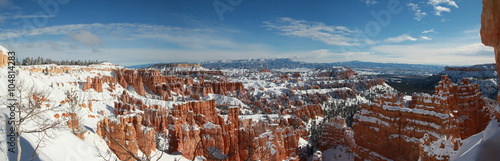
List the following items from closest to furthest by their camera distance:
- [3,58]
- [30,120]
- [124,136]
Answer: [30,120], [3,58], [124,136]

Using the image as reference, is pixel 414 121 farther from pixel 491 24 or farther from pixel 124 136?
pixel 124 136

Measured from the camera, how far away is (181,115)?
129 feet

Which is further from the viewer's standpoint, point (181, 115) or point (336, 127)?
point (181, 115)

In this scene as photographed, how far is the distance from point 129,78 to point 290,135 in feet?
190

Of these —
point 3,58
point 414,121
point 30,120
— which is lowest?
point 414,121

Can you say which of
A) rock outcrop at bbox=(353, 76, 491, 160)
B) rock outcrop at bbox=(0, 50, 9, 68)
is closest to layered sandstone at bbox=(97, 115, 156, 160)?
rock outcrop at bbox=(0, 50, 9, 68)

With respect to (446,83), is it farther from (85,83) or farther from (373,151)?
(85,83)

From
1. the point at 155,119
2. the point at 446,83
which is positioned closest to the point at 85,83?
the point at 155,119

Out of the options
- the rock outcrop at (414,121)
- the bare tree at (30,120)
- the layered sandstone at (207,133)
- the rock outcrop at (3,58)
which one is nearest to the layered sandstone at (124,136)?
the layered sandstone at (207,133)

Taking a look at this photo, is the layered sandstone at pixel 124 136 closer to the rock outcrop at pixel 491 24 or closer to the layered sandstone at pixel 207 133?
the layered sandstone at pixel 207 133

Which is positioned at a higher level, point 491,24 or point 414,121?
point 491,24

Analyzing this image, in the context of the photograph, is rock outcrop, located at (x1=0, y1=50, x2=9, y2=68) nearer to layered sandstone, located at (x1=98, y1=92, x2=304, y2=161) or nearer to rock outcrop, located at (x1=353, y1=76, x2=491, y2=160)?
layered sandstone, located at (x1=98, y1=92, x2=304, y2=161)

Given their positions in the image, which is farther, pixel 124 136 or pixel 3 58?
pixel 124 136

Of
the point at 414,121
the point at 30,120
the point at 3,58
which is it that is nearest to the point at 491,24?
the point at 30,120
